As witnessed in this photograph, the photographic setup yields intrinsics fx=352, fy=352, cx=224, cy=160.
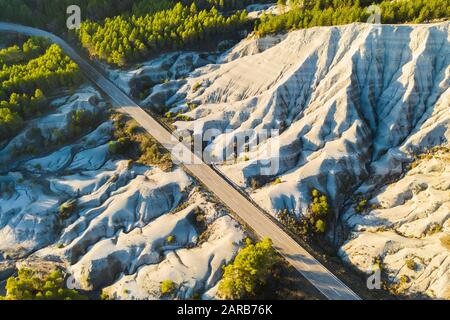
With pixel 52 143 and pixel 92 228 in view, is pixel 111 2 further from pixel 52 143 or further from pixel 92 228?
pixel 92 228

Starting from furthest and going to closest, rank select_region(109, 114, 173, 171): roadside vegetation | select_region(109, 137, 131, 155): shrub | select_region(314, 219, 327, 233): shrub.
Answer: select_region(109, 137, 131, 155): shrub → select_region(109, 114, 173, 171): roadside vegetation → select_region(314, 219, 327, 233): shrub

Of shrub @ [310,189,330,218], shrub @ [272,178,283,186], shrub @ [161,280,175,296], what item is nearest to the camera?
shrub @ [161,280,175,296]

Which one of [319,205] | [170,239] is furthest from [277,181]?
Result: [170,239]

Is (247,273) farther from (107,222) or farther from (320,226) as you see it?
(107,222)

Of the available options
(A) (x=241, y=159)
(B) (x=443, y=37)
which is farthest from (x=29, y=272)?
(B) (x=443, y=37)

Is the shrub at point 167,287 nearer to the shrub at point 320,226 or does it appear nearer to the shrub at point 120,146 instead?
the shrub at point 320,226

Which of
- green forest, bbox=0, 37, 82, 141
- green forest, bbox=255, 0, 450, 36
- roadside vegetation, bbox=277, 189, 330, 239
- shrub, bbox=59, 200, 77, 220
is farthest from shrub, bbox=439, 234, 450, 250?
green forest, bbox=0, 37, 82, 141

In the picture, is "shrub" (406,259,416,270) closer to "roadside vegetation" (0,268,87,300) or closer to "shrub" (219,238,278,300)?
"shrub" (219,238,278,300)
